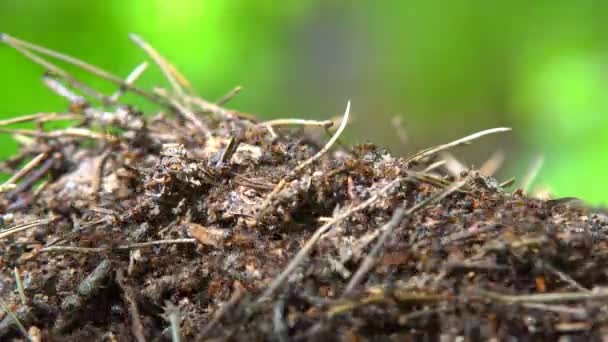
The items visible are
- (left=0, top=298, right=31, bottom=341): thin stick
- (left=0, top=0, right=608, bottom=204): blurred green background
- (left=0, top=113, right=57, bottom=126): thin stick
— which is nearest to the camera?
(left=0, top=298, right=31, bottom=341): thin stick

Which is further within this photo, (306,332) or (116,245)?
(116,245)

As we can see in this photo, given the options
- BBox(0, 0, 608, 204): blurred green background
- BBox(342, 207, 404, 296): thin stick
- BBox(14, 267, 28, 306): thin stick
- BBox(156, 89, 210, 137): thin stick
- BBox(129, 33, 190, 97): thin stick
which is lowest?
BBox(14, 267, 28, 306): thin stick

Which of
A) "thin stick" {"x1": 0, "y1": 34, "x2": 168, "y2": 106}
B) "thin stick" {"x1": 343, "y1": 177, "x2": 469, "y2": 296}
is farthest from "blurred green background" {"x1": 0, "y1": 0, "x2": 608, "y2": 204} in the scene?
"thin stick" {"x1": 343, "y1": 177, "x2": 469, "y2": 296}

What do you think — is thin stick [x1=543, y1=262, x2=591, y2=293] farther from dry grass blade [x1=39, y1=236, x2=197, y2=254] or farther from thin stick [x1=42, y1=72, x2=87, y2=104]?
thin stick [x1=42, y1=72, x2=87, y2=104]

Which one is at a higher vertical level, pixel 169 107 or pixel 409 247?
pixel 169 107

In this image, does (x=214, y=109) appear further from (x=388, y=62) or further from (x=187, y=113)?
(x=388, y=62)

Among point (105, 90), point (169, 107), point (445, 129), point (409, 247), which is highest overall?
point (445, 129)

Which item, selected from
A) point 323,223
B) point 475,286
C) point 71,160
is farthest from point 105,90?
point 475,286

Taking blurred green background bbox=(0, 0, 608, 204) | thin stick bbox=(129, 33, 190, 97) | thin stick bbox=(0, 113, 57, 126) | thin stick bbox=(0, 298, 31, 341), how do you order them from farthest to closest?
1. blurred green background bbox=(0, 0, 608, 204)
2. thin stick bbox=(129, 33, 190, 97)
3. thin stick bbox=(0, 113, 57, 126)
4. thin stick bbox=(0, 298, 31, 341)

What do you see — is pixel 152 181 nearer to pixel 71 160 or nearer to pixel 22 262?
pixel 22 262
